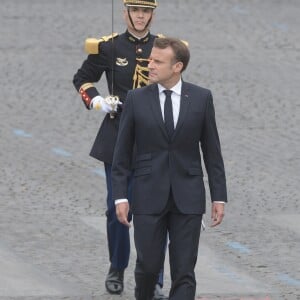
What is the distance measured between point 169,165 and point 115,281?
5.11ft

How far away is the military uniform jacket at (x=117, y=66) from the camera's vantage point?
9.00 meters

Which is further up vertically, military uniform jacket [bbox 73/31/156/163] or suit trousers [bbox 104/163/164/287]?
military uniform jacket [bbox 73/31/156/163]

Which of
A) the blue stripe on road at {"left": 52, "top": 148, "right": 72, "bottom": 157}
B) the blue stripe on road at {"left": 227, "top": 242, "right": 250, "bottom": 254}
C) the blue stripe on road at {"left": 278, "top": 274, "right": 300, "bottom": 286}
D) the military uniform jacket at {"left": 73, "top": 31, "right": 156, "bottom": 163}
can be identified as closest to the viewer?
the military uniform jacket at {"left": 73, "top": 31, "right": 156, "bottom": 163}

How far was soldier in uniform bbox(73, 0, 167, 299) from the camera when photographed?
8961mm

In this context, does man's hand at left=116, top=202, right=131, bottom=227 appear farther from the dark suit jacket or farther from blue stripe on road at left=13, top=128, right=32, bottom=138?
blue stripe on road at left=13, top=128, right=32, bottom=138

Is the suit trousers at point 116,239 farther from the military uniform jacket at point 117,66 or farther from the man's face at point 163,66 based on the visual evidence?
the man's face at point 163,66

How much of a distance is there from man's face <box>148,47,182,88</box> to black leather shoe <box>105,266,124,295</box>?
186 cm

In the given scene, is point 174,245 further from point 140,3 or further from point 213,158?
point 140,3

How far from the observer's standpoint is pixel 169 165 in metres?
7.90

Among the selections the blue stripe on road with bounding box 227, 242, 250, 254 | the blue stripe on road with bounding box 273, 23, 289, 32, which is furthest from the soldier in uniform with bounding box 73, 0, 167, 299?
the blue stripe on road with bounding box 273, 23, 289, 32

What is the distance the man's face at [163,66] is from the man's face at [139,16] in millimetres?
1090

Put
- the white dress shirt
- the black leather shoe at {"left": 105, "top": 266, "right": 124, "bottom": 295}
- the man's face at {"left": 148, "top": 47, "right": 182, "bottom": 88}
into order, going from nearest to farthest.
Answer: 1. the man's face at {"left": 148, "top": 47, "right": 182, "bottom": 88}
2. the white dress shirt
3. the black leather shoe at {"left": 105, "top": 266, "right": 124, "bottom": 295}

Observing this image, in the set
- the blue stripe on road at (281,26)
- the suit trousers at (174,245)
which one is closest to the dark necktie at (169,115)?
the suit trousers at (174,245)

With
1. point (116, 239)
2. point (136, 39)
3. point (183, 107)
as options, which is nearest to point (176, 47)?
point (183, 107)
